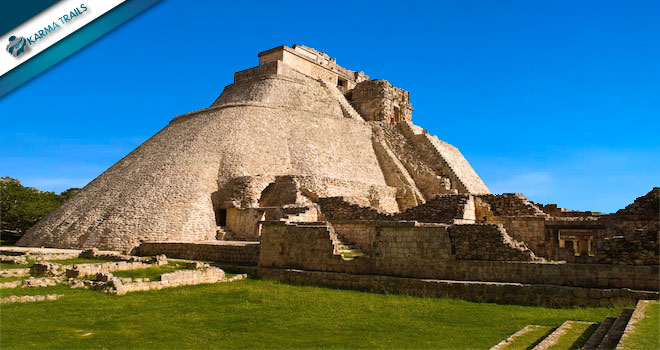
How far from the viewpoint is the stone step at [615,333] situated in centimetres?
593

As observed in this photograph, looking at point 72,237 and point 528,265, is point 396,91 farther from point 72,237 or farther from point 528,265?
point 528,265

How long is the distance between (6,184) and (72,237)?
22755 mm

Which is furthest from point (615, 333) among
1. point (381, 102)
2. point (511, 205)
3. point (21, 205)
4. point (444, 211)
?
point (21, 205)

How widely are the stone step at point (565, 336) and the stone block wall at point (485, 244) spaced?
12.3ft

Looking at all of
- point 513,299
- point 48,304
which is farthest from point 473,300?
point 48,304

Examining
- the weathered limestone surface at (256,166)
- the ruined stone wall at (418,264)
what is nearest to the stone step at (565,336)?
the ruined stone wall at (418,264)

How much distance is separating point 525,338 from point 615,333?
1.26m

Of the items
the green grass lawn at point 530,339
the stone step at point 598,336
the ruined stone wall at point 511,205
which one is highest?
the ruined stone wall at point 511,205

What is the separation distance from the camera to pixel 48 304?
10.8m

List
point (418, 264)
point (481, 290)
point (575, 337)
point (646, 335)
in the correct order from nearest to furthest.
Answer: point (646, 335)
point (575, 337)
point (481, 290)
point (418, 264)

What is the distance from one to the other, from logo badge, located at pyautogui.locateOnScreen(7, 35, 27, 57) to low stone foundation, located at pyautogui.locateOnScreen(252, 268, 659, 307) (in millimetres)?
11044

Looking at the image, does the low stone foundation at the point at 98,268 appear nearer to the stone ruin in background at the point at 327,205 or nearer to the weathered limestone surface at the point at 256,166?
the stone ruin in background at the point at 327,205

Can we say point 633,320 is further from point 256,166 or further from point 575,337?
point 256,166

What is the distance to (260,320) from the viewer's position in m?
9.49
